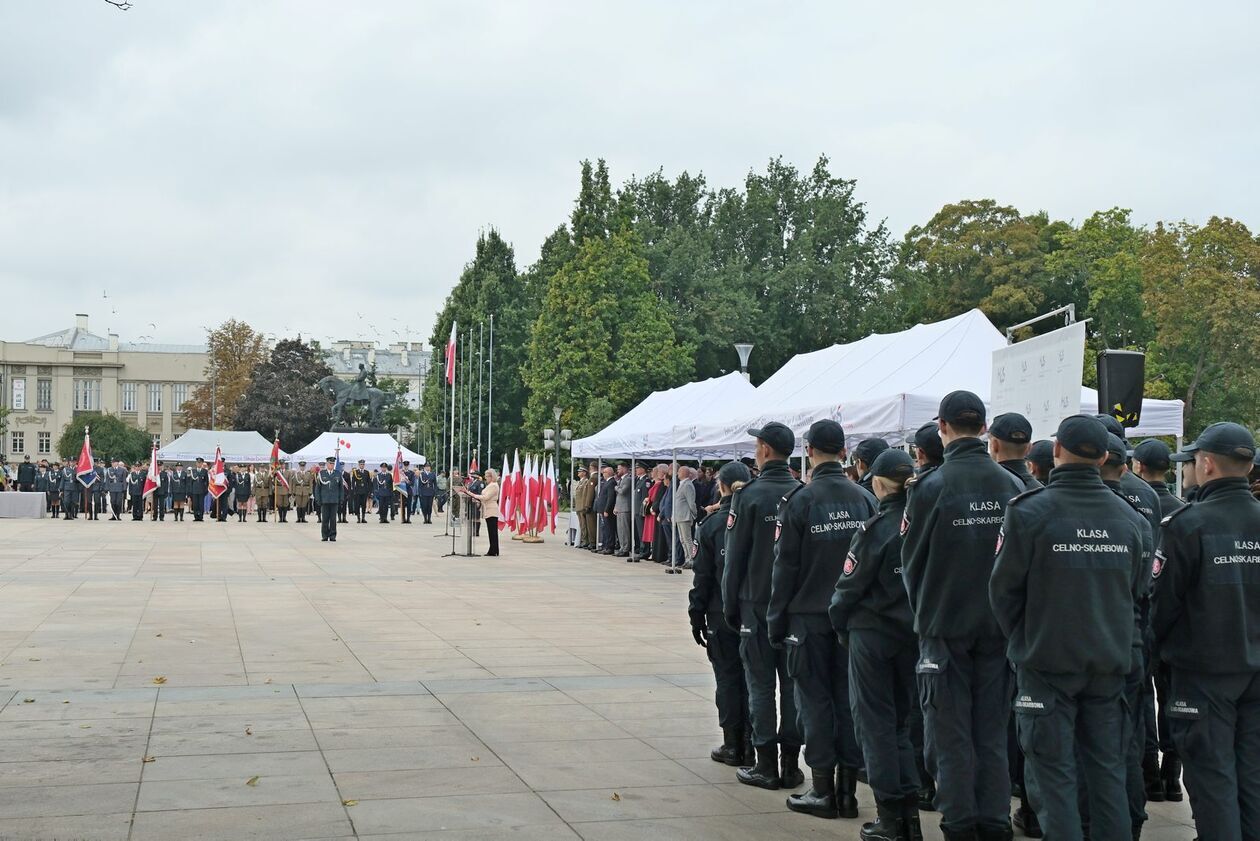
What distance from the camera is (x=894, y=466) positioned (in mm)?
6391

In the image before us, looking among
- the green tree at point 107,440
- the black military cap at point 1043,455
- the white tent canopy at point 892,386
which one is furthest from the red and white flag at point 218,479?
the green tree at point 107,440

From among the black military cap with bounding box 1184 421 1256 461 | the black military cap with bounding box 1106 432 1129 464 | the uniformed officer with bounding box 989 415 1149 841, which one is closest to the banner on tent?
the black military cap with bounding box 1106 432 1129 464

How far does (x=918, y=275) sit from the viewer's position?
6375cm

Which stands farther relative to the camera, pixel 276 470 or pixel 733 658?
pixel 276 470

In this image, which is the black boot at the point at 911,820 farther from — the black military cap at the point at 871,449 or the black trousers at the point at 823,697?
the black military cap at the point at 871,449

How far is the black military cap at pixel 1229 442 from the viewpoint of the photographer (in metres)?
5.69

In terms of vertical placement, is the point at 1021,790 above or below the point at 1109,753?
below

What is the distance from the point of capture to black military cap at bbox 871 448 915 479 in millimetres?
6375

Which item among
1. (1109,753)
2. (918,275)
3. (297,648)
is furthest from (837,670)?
(918,275)

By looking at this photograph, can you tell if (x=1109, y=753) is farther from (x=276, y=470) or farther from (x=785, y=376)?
(x=276, y=470)

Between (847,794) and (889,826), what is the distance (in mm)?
652

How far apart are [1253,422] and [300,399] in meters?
66.1

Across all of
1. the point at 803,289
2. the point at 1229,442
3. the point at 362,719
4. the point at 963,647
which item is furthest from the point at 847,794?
the point at 803,289

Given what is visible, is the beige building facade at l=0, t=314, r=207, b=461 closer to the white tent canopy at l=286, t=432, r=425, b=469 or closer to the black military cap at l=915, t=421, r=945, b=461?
the white tent canopy at l=286, t=432, r=425, b=469
